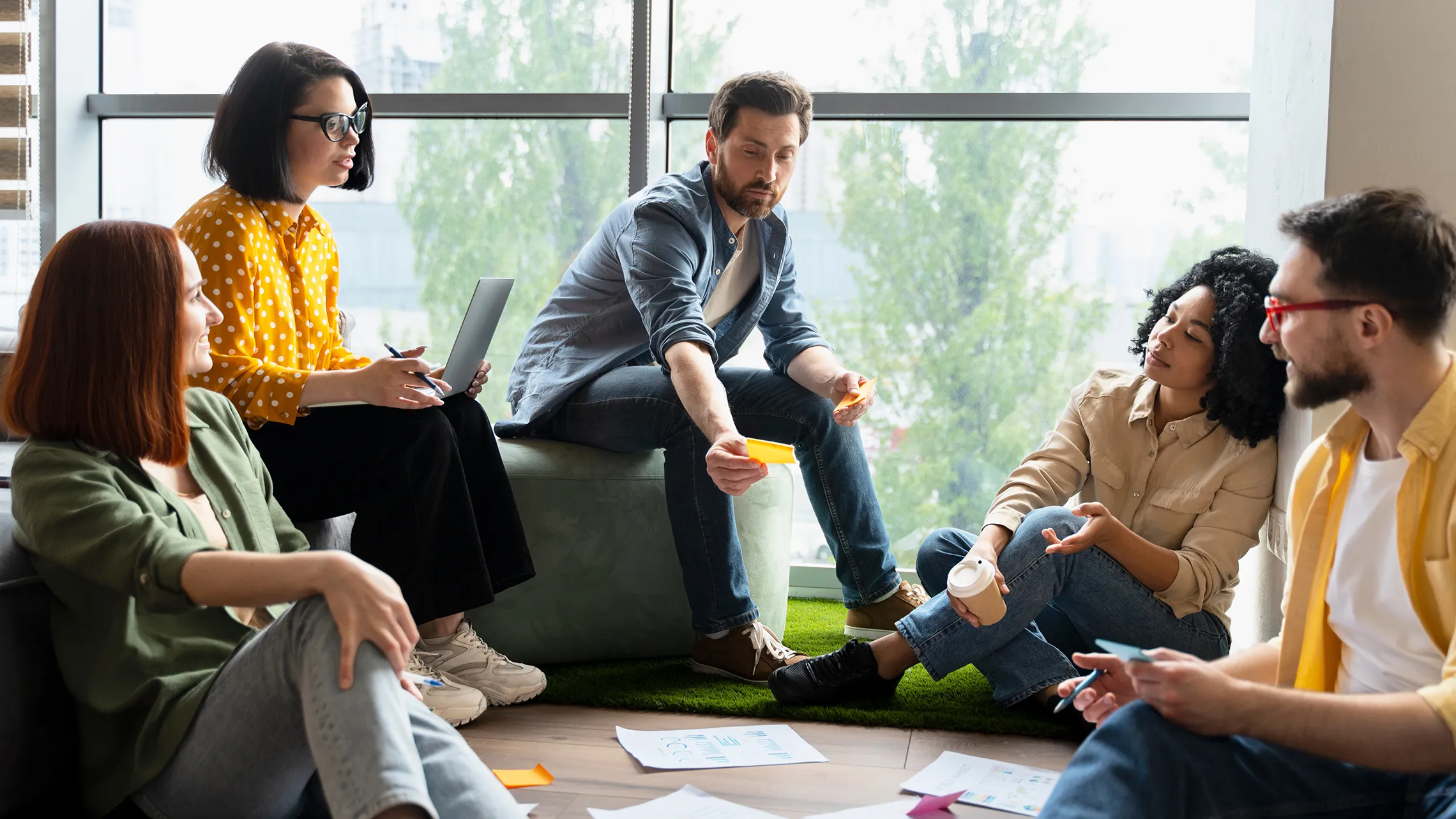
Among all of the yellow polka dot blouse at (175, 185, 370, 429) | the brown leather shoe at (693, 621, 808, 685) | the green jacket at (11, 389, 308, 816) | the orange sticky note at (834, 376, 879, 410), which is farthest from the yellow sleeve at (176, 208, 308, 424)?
the orange sticky note at (834, 376, 879, 410)

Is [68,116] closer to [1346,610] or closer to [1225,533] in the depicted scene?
[1225,533]

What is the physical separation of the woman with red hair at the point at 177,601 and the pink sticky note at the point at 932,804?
70 centimetres

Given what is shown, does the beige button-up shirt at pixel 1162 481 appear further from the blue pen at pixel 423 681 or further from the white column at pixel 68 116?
the white column at pixel 68 116

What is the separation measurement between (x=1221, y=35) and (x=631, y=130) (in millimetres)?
1592

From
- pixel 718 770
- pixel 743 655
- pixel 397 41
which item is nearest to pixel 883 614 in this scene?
pixel 743 655

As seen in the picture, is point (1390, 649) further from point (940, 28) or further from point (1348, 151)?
point (940, 28)

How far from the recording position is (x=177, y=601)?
1274mm

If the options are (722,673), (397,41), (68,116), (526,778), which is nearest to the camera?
(526,778)

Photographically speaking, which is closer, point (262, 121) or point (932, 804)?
point (932, 804)

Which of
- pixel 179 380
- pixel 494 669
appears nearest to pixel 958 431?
pixel 494 669

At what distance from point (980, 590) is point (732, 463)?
1.60ft

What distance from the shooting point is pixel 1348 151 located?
6.54 ft

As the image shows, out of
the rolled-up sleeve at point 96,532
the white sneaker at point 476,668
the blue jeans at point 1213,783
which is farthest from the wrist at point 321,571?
the white sneaker at point 476,668

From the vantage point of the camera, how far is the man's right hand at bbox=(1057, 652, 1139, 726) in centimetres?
138
